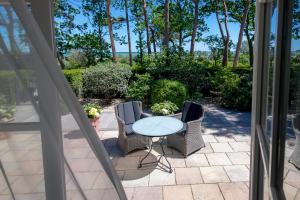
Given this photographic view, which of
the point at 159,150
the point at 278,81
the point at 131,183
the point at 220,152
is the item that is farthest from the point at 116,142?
the point at 278,81

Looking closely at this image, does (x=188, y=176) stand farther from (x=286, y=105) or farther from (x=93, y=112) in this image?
(x=286, y=105)

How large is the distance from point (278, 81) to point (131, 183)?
2.90 metres

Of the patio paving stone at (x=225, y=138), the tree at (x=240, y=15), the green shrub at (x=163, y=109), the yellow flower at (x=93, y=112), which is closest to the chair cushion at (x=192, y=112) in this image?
the green shrub at (x=163, y=109)

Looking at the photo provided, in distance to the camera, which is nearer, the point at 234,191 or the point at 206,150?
the point at 234,191

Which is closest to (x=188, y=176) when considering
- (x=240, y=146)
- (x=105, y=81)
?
(x=240, y=146)

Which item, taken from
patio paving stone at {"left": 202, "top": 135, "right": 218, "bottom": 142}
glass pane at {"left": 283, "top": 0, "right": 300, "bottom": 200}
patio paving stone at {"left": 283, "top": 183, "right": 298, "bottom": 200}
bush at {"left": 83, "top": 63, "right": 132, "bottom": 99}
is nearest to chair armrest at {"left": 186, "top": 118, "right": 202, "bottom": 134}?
patio paving stone at {"left": 202, "top": 135, "right": 218, "bottom": 142}

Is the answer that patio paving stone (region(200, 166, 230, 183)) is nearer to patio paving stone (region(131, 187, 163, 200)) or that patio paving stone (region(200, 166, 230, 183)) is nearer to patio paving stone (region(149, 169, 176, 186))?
patio paving stone (region(149, 169, 176, 186))

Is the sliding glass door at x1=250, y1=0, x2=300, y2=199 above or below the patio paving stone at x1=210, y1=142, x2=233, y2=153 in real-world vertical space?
above

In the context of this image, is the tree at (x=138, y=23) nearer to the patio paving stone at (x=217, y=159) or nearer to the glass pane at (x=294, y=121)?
the patio paving stone at (x=217, y=159)

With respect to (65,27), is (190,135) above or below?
below

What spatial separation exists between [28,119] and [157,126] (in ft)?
12.4

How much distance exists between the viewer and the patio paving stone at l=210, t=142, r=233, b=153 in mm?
4938

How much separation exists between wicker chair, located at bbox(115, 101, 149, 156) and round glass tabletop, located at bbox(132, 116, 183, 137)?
1.12 feet

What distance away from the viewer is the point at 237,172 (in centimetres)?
404
